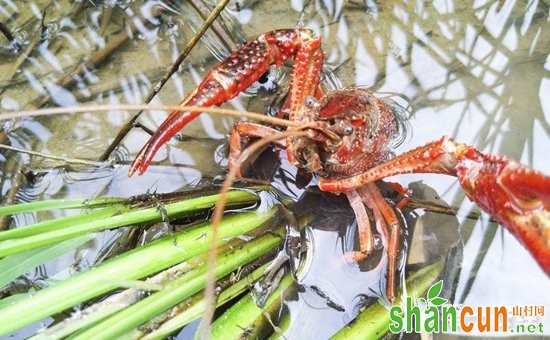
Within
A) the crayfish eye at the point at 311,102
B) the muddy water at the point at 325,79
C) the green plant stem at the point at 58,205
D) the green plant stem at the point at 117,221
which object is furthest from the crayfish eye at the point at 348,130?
the green plant stem at the point at 58,205

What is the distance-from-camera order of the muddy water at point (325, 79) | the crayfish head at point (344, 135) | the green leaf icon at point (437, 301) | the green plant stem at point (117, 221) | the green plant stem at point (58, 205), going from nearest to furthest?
the green plant stem at point (117, 221)
the green plant stem at point (58, 205)
the green leaf icon at point (437, 301)
the crayfish head at point (344, 135)
the muddy water at point (325, 79)

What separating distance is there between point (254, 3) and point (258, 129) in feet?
3.71

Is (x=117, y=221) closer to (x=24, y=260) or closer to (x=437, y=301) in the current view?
(x=24, y=260)

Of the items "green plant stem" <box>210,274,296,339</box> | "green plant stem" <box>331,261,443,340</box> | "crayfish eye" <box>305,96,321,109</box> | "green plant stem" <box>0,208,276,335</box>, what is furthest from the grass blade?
"crayfish eye" <box>305,96,321,109</box>

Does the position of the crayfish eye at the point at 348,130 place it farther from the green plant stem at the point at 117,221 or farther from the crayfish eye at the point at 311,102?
the green plant stem at the point at 117,221

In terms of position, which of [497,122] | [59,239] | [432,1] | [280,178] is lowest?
[59,239]

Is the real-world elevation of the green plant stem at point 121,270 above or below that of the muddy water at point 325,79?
below

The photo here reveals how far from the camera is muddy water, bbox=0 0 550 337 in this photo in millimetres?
2980

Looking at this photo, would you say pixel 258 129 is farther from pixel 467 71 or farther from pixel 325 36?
pixel 467 71

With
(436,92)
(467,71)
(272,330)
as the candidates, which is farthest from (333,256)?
(467,71)

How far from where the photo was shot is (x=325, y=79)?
334 centimetres

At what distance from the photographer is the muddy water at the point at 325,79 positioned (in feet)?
9.78

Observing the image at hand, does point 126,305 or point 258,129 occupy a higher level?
point 258,129

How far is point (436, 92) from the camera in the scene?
3236mm
